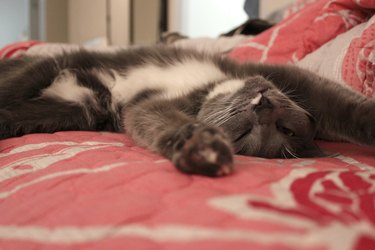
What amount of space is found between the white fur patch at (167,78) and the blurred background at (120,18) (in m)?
1.75

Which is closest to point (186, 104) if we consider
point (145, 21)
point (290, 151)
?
point (290, 151)

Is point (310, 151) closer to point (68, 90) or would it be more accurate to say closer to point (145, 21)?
point (68, 90)

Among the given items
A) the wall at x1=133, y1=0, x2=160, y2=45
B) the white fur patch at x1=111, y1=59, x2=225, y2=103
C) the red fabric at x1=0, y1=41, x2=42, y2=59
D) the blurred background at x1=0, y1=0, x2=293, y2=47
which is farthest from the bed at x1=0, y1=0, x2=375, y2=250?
the wall at x1=133, y1=0, x2=160, y2=45

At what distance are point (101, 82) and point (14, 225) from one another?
1.03m

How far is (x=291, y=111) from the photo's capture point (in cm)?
112

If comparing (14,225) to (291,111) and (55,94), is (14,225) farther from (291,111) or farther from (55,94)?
(55,94)

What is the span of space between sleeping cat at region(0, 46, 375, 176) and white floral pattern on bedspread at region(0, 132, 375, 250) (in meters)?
0.11

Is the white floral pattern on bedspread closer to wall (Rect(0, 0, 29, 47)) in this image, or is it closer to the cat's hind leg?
the cat's hind leg

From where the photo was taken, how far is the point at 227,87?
1302 millimetres

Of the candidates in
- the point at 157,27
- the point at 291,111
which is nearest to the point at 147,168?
the point at 291,111

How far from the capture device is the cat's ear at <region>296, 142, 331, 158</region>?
3.44 ft

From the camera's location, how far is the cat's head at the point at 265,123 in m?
1.07

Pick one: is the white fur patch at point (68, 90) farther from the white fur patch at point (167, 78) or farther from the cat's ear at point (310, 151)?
the cat's ear at point (310, 151)

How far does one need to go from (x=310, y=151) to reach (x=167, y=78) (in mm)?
699
